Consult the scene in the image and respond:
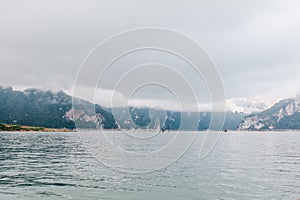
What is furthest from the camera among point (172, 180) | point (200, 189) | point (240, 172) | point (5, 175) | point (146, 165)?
point (146, 165)

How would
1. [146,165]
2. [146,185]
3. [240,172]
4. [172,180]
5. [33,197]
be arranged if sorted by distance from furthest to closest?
1. [146,165]
2. [240,172]
3. [172,180]
4. [146,185]
5. [33,197]

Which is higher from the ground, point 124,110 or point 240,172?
point 124,110

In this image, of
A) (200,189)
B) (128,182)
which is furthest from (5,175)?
(200,189)

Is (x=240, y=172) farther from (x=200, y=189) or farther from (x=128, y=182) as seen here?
(x=128, y=182)

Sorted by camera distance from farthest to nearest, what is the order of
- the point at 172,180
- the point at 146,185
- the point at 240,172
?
the point at 240,172
the point at 172,180
the point at 146,185

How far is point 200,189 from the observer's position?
35625mm

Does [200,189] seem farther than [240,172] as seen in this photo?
No

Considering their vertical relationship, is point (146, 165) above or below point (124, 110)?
below

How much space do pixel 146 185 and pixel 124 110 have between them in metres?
11.9

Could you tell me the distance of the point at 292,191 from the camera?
3575cm

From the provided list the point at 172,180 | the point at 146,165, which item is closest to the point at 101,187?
the point at 172,180

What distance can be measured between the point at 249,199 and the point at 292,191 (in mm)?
8352

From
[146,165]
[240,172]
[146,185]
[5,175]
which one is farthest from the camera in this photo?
[146,165]

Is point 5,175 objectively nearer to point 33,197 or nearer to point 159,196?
point 33,197
